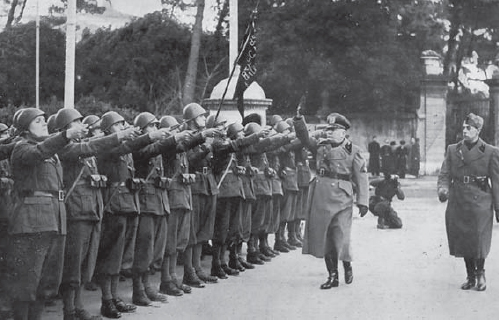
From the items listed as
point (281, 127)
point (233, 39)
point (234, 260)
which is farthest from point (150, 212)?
point (233, 39)

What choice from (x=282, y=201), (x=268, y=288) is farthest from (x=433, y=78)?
(x=268, y=288)

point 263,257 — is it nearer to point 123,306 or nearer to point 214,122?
point 214,122

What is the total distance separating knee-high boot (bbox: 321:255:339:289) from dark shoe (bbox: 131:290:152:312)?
6.39 ft

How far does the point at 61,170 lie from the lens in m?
6.69

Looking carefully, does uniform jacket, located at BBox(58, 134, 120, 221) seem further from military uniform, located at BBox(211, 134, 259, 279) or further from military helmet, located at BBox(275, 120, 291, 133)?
military helmet, located at BBox(275, 120, 291, 133)

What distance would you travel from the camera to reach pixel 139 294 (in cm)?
804

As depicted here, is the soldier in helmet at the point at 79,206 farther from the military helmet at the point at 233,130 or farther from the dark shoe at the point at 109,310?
the military helmet at the point at 233,130

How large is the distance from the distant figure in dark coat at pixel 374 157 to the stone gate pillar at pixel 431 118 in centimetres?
142

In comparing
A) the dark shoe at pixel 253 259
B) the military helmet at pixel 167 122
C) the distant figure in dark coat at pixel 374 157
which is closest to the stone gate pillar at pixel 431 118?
the distant figure in dark coat at pixel 374 157

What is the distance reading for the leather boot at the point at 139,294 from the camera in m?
7.98

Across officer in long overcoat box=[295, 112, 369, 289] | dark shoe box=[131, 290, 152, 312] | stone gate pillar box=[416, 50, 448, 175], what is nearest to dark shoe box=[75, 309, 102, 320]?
dark shoe box=[131, 290, 152, 312]

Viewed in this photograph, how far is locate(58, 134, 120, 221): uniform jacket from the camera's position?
685 centimetres

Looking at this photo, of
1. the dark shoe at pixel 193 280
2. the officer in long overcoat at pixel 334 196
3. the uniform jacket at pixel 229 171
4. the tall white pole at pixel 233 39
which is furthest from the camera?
the tall white pole at pixel 233 39

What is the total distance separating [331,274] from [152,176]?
227 cm
